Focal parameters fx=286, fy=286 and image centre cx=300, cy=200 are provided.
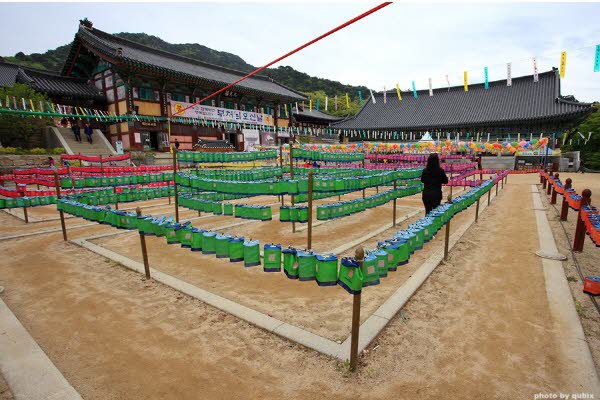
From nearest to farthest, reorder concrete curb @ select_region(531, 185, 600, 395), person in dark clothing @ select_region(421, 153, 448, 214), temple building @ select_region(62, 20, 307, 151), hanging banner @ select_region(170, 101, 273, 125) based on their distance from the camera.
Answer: concrete curb @ select_region(531, 185, 600, 395) → person in dark clothing @ select_region(421, 153, 448, 214) → temple building @ select_region(62, 20, 307, 151) → hanging banner @ select_region(170, 101, 273, 125)

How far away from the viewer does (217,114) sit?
26.5 meters

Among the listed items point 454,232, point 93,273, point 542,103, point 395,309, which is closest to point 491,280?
point 395,309

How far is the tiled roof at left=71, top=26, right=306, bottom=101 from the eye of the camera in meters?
20.7

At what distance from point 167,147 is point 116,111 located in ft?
14.1

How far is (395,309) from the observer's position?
3.82 m

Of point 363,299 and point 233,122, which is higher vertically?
point 233,122

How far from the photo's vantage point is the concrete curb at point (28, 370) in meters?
2.53

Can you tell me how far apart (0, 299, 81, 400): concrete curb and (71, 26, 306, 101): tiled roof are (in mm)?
21382

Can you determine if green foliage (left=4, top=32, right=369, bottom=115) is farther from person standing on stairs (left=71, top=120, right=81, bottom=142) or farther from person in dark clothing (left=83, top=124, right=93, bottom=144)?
person standing on stairs (left=71, top=120, right=81, bottom=142)

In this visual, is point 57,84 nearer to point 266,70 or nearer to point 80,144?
point 80,144

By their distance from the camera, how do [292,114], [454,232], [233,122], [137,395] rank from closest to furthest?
1. [137,395]
2. [454,232]
3. [233,122]
4. [292,114]

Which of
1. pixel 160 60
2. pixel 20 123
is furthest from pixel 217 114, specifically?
pixel 20 123

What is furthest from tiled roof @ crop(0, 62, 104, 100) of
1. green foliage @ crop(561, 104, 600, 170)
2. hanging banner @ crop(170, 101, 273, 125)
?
green foliage @ crop(561, 104, 600, 170)

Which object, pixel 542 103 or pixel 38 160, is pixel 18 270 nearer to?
pixel 38 160
